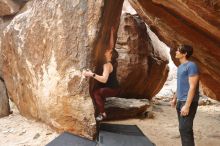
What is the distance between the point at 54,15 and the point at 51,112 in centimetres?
212

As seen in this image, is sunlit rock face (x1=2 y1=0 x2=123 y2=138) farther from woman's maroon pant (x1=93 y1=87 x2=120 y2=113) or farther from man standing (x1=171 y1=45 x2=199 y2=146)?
man standing (x1=171 y1=45 x2=199 y2=146)

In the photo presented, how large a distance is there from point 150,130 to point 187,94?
3667mm

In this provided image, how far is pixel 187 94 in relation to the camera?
4715mm

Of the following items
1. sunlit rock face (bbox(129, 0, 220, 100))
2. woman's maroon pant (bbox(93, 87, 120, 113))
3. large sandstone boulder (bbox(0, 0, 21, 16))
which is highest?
large sandstone boulder (bbox(0, 0, 21, 16))

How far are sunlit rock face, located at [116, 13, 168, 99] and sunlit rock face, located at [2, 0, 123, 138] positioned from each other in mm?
2494

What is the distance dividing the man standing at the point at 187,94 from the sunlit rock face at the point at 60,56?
1997 mm

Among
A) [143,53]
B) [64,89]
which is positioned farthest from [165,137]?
[143,53]

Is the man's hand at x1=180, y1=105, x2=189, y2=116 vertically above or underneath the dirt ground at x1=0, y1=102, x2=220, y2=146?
above

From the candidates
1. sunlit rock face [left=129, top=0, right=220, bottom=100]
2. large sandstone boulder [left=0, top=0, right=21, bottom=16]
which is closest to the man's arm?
sunlit rock face [left=129, top=0, right=220, bottom=100]

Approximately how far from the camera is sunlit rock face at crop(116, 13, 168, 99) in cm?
1000

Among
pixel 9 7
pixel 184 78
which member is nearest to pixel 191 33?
pixel 184 78

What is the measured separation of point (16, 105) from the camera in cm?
833

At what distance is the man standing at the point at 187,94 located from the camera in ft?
15.2

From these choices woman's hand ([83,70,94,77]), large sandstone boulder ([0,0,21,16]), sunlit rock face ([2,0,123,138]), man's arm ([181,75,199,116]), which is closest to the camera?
man's arm ([181,75,199,116])
